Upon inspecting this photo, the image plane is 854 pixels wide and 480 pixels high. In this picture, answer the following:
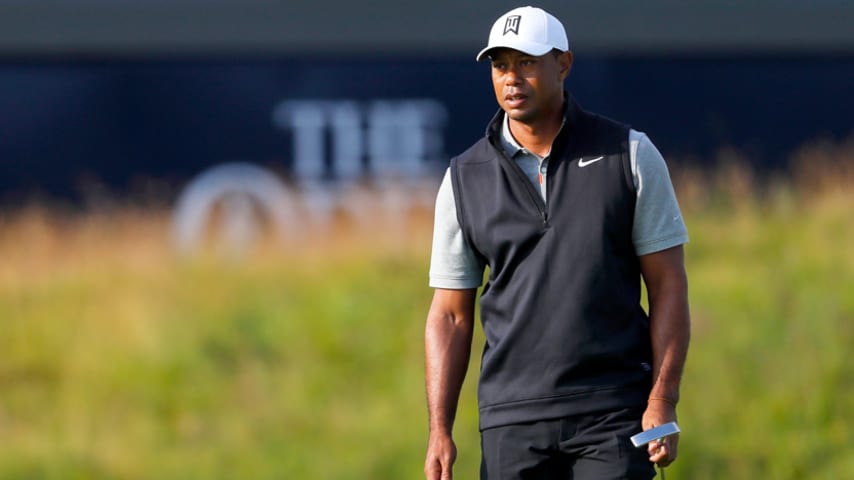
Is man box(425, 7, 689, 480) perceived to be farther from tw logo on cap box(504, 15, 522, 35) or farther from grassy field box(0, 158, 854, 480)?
grassy field box(0, 158, 854, 480)

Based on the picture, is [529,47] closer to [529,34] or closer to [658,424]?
A: [529,34]

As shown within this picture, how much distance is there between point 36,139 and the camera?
1291 centimetres

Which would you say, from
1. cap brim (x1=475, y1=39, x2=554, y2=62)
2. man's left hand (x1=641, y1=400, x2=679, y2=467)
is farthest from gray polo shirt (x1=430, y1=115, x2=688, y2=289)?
man's left hand (x1=641, y1=400, x2=679, y2=467)

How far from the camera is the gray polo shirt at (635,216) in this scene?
4172mm

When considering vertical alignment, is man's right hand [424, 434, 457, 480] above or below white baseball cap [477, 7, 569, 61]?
below

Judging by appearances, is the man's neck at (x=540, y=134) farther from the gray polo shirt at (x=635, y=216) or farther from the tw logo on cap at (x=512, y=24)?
the tw logo on cap at (x=512, y=24)

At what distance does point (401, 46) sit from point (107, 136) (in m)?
2.62

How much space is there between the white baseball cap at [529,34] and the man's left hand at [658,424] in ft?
3.34

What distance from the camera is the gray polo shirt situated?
417 cm

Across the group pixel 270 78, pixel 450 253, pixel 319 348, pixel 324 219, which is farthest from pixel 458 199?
pixel 270 78

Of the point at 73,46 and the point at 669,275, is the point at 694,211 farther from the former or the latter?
the point at 669,275

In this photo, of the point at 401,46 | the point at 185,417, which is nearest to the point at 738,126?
the point at 401,46

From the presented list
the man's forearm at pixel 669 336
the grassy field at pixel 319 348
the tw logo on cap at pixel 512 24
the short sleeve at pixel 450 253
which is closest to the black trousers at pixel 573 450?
the man's forearm at pixel 669 336

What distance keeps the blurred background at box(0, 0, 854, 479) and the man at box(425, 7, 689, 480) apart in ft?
15.3
